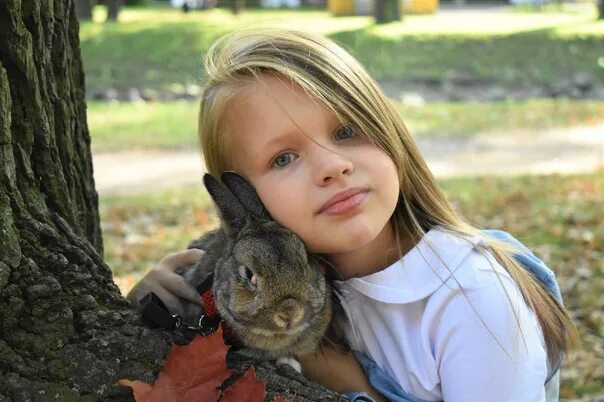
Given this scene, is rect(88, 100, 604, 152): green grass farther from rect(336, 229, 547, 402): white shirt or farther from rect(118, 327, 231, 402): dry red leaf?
rect(118, 327, 231, 402): dry red leaf

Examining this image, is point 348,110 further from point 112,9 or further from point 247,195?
point 112,9

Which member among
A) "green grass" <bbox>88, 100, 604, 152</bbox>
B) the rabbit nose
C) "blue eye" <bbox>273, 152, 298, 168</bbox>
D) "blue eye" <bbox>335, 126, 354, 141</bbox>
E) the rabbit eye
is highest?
"blue eye" <bbox>335, 126, 354, 141</bbox>

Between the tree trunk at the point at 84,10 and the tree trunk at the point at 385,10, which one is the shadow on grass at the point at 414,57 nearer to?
the tree trunk at the point at 385,10

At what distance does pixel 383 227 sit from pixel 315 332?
35 cm

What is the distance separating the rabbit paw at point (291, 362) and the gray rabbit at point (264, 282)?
13 mm

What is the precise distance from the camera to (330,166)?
2135 mm

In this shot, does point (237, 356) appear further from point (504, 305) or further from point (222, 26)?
point (222, 26)

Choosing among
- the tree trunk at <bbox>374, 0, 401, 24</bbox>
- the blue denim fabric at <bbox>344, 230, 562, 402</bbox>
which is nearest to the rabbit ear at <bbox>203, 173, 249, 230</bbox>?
the blue denim fabric at <bbox>344, 230, 562, 402</bbox>

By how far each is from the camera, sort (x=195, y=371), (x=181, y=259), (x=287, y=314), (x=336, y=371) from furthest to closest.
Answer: (x=181, y=259)
(x=336, y=371)
(x=287, y=314)
(x=195, y=371)

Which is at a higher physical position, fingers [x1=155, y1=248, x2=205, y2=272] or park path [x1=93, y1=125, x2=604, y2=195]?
fingers [x1=155, y1=248, x2=205, y2=272]

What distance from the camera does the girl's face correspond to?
85.4 inches

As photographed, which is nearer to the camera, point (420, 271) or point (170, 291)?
point (420, 271)

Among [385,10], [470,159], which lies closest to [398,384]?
[470,159]

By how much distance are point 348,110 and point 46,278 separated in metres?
0.89
